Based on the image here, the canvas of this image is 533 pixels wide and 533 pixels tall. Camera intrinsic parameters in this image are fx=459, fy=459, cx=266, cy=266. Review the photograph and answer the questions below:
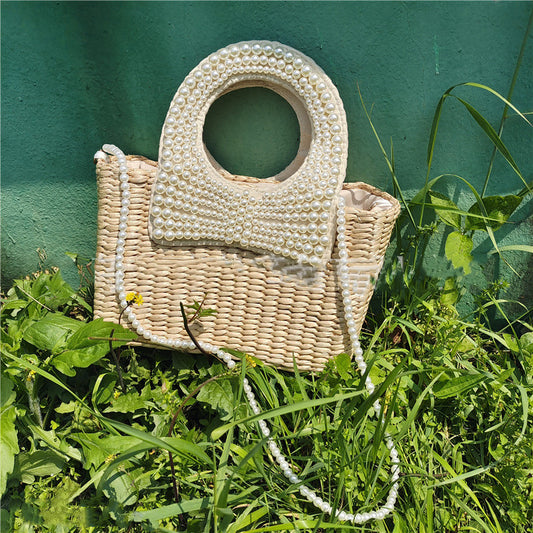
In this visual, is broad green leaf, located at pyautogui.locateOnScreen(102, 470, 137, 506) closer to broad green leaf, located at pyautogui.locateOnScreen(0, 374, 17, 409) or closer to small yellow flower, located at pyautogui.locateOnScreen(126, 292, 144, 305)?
broad green leaf, located at pyautogui.locateOnScreen(0, 374, 17, 409)

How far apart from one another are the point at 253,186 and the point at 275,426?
1.99 ft

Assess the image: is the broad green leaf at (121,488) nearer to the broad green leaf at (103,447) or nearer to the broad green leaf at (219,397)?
the broad green leaf at (103,447)

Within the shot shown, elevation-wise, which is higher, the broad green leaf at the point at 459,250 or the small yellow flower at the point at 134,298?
the broad green leaf at the point at 459,250

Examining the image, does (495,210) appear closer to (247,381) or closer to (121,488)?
(247,381)

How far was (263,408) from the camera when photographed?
3.91 ft

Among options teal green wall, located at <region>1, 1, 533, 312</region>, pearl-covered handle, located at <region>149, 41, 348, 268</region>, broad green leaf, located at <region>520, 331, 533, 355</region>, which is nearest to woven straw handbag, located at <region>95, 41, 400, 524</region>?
pearl-covered handle, located at <region>149, 41, 348, 268</region>

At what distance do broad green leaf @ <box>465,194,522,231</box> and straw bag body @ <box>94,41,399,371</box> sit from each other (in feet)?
0.83

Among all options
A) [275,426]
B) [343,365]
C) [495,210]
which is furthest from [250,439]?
[495,210]

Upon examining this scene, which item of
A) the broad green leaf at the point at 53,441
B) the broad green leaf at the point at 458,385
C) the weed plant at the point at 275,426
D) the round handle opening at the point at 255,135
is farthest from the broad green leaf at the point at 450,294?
the broad green leaf at the point at 53,441

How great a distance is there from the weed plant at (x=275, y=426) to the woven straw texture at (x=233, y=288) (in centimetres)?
6

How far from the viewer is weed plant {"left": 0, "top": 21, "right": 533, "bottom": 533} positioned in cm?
99

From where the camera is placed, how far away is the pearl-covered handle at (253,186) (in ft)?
3.59

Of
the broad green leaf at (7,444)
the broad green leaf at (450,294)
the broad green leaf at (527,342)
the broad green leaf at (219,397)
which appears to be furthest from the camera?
the broad green leaf at (450,294)

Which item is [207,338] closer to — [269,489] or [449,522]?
[269,489]
